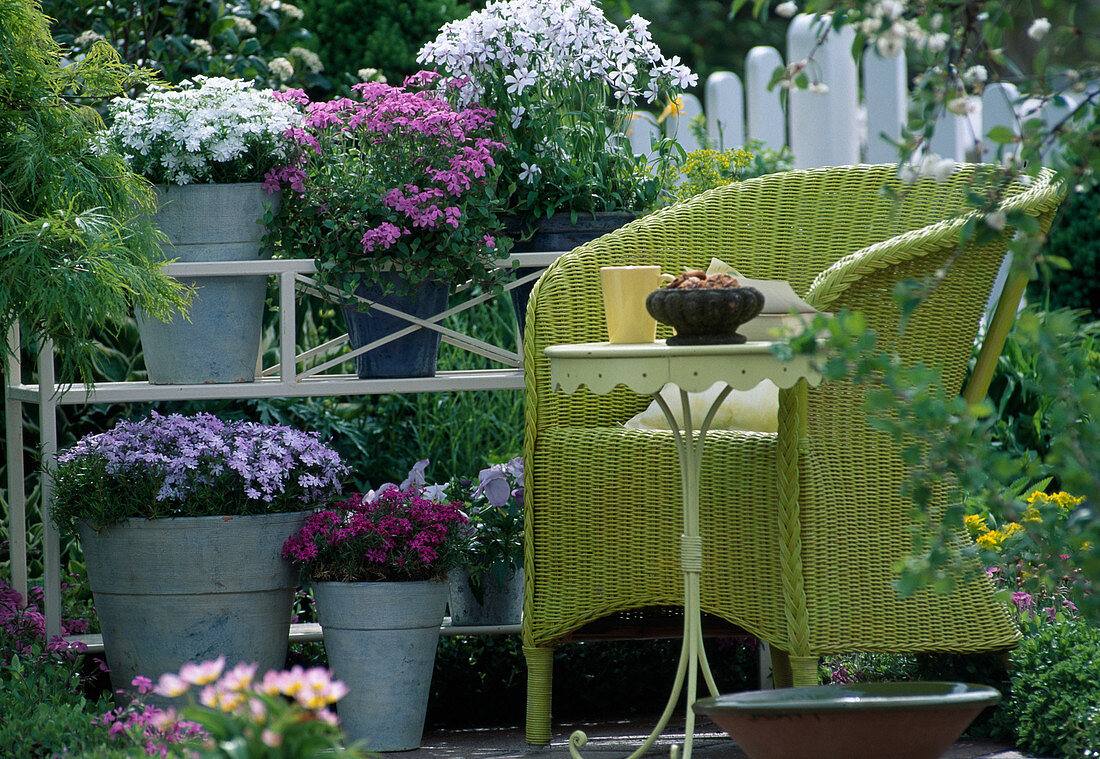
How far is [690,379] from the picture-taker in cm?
201

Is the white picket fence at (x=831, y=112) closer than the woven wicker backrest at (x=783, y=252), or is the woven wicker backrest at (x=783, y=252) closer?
the woven wicker backrest at (x=783, y=252)

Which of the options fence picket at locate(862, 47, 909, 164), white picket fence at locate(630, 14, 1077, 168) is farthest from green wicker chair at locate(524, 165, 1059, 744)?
fence picket at locate(862, 47, 909, 164)

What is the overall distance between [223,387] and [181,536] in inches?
13.8

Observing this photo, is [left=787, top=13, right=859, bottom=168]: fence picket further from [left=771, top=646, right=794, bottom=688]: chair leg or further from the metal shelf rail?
[left=771, top=646, right=794, bottom=688]: chair leg

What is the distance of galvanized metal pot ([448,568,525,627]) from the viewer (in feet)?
9.54

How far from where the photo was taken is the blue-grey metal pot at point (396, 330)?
111 inches

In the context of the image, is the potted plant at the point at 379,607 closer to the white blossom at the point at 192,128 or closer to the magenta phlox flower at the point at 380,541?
the magenta phlox flower at the point at 380,541

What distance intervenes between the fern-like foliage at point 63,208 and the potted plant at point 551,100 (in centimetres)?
81

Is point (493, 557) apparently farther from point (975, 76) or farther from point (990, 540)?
point (975, 76)

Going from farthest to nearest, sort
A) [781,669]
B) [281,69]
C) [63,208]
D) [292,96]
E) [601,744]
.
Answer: [281,69] → [292,96] → [781,669] → [601,744] → [63,208]

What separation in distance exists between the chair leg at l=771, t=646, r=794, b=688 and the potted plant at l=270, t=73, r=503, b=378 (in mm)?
1023

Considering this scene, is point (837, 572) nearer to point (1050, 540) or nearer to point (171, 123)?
point (1050, 540)

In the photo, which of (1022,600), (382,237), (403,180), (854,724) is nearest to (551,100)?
(403,180)

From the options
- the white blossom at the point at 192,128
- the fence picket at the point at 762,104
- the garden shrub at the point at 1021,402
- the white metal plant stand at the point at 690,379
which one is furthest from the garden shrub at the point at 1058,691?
the fence picket at the point at 762,104
